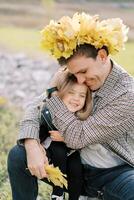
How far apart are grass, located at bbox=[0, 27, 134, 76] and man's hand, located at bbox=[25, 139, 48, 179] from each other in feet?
18.2

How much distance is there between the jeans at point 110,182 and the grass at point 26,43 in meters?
5.44


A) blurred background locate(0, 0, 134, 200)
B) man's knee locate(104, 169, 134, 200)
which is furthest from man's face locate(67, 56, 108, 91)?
blurred background locate(0, 0, 134, 200)

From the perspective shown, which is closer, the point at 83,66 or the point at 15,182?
the point at 83,66

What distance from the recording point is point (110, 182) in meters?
4.38

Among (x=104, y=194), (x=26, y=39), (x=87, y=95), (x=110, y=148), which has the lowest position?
(x=104, y=194)

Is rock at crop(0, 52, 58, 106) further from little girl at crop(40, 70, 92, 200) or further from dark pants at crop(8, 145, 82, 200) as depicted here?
little girl at crop(40, 70, 92, 200)

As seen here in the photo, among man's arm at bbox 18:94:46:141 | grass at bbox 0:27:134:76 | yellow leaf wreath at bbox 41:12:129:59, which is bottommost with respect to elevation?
man's arm at bbox 18:94:46:141

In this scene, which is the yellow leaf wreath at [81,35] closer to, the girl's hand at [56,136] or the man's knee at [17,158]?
the girl's hand at [56,136]

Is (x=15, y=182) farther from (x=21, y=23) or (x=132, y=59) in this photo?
(x=21, y=23)

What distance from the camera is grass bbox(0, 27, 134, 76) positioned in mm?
10422

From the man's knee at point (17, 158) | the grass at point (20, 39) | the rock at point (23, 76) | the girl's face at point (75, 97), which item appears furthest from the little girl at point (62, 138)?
the grass at point (20, 39)

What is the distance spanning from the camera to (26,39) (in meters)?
12.2

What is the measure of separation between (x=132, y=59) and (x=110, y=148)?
615 centimetres

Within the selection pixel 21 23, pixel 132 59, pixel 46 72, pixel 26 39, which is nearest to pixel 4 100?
pixel 46 72
